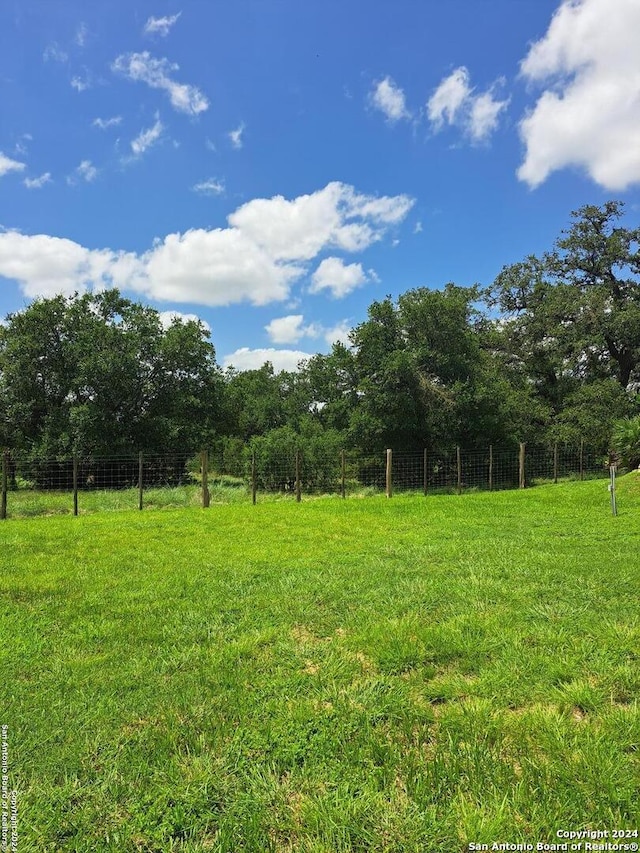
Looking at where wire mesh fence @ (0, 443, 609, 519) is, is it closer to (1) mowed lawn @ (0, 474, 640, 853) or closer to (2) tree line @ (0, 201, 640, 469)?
(2) tree line @ (0, 201, 640, 469)

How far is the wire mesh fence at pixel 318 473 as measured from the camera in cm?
1555

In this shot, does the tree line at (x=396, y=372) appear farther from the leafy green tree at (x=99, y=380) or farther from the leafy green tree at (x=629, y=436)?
the leafy green tree at (x=629, y=436)

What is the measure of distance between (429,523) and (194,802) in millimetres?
6591

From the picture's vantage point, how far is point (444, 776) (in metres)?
1.79

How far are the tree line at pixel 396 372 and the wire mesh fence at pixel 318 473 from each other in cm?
65

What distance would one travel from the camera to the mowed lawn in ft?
5.31

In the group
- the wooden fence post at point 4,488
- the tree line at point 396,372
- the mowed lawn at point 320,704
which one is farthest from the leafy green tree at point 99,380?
the mowed lawn at point 320,704

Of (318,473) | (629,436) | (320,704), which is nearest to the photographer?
(320,704)

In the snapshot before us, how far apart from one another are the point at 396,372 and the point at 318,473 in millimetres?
4920

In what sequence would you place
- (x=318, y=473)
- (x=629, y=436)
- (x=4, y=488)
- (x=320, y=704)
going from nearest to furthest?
(x=320, y=704)
(x=629, y=436)
(x=4, y=488)
(x=318, y=473)

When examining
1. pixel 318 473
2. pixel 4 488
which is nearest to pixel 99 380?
pixel 318 473

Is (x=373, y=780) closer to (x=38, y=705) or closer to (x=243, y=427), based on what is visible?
(x=38, y=705)

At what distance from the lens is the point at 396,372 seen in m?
18.4

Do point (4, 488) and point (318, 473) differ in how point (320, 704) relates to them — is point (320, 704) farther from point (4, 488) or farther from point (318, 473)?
point (318, 473)
